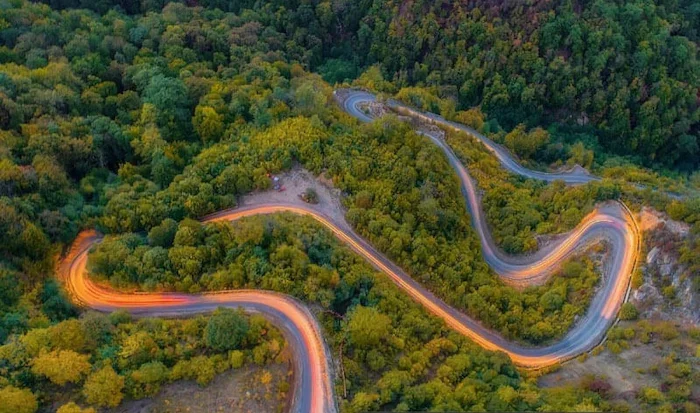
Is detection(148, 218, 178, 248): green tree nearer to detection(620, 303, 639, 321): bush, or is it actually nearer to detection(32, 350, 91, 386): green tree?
detection(32, 350, 91, 386): green tree

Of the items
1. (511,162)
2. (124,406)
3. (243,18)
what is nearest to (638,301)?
(511,162)

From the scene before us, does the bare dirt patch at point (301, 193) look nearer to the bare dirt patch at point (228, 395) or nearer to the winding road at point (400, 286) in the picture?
the winding road at point (400, 286)

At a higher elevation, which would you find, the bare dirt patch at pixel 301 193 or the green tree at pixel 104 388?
the bare dirt patch at pixel 301 193

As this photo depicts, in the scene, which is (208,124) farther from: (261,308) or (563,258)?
(563,258)

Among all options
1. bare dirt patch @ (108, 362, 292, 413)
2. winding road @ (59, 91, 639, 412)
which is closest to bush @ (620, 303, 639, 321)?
winding road @ (59, 91, 639, 412)

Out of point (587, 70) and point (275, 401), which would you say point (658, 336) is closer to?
point (275, 401)

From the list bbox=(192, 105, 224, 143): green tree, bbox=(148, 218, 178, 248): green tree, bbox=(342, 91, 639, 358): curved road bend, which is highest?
bbox=(192, 105, 224, 143): green tree

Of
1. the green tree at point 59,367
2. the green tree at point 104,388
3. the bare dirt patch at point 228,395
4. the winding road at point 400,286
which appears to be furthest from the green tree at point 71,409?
the winding road at point 400,286

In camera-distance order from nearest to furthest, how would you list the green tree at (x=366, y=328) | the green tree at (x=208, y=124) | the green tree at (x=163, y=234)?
the green tree at (x=366, y=328) < the green tree at (x=163, y=234) < the green tree at (x=208, y=124)
